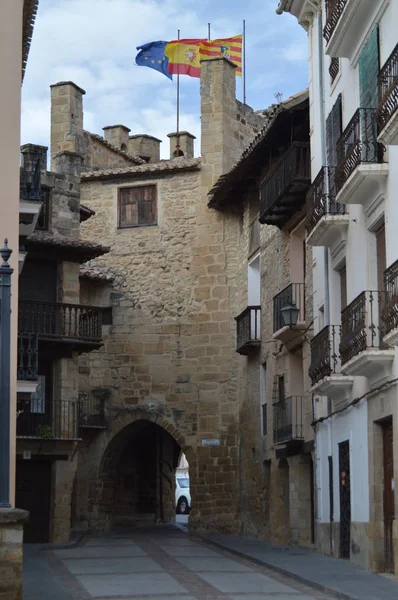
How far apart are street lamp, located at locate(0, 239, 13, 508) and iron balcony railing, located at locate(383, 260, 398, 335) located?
6062mm

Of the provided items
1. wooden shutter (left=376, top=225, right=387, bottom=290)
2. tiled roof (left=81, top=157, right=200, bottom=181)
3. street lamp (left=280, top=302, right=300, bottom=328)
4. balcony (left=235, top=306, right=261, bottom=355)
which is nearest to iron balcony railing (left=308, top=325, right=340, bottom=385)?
wooden shutter (left=376, top=225, right=387, bottom=290)

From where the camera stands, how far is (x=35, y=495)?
28.6 meters

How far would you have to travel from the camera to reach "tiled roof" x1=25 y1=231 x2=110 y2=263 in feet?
95.2

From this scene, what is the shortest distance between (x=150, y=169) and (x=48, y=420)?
30.4 ft

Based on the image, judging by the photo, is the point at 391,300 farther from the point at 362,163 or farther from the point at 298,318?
the point at 298,318

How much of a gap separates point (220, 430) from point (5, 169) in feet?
56.3

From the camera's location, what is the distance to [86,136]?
3712 centimetres

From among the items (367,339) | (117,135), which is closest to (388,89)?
(367,339)

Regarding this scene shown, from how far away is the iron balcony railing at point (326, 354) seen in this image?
1977 cm

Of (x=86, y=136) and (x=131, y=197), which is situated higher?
(x=86, y=136)

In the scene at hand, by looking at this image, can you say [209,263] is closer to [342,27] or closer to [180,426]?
[180,426]

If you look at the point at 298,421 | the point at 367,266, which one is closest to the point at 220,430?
the point at 298,421

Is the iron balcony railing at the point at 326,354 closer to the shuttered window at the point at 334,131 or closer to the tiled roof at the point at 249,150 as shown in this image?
the shuttered window at the point at 334,131

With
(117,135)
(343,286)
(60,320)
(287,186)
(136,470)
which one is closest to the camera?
(343,286)
